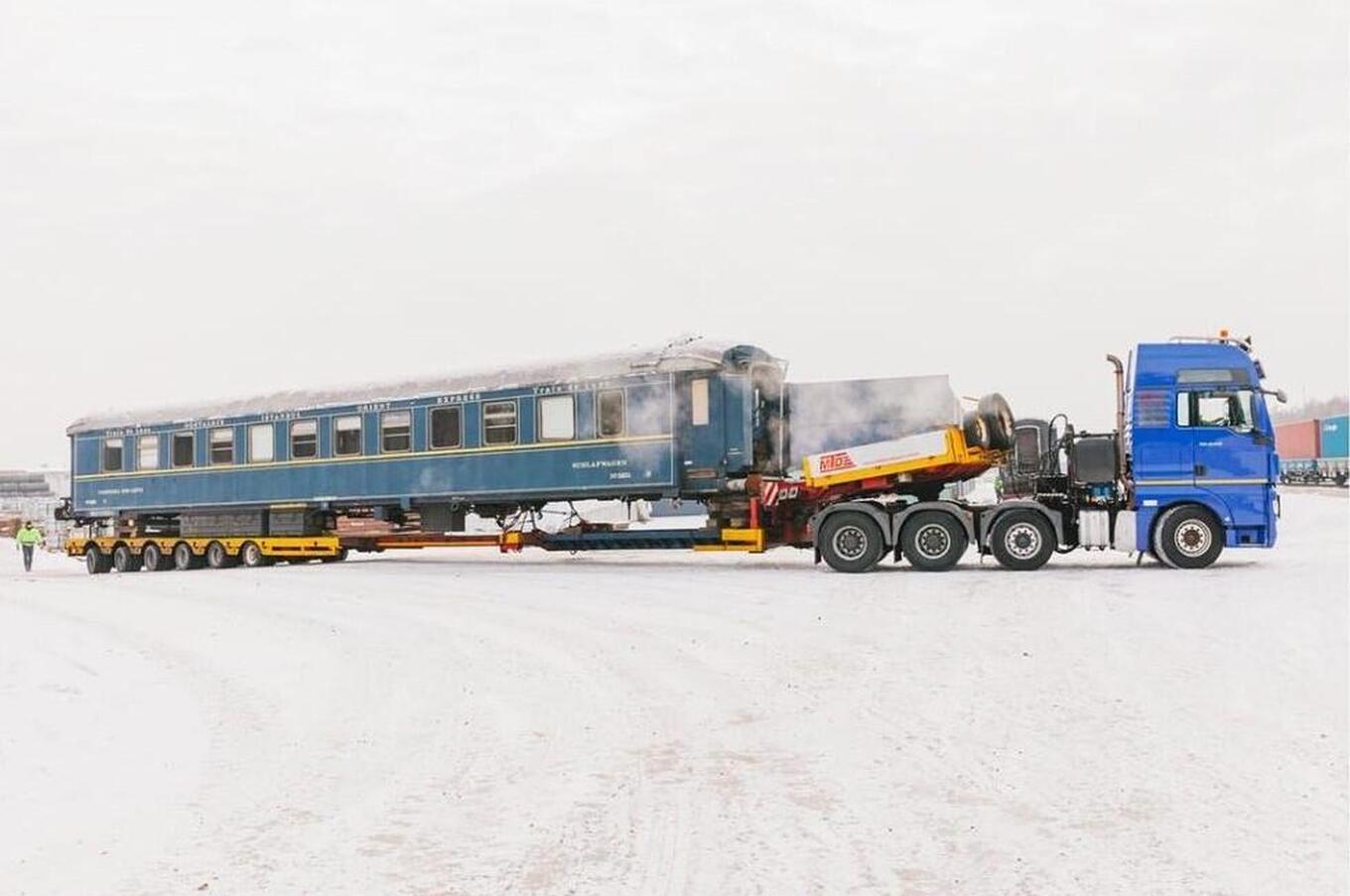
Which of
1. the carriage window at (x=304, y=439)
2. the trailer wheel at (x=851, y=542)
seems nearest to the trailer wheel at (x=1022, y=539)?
the trailer wheel at (x=851, y=542)

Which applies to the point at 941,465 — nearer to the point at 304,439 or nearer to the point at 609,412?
the point at 609,412

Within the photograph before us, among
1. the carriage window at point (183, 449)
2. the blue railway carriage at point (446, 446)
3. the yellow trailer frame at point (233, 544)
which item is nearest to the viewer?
the blue railway carriage at point (446, 446)

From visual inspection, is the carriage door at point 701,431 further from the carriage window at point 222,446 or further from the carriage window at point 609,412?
the carriage window at point 222,446

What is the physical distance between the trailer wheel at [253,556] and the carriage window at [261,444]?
1.79 metres

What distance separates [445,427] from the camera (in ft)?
69.1

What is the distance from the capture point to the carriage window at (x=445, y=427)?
2092cm

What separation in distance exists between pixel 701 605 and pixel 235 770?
7.47 meters

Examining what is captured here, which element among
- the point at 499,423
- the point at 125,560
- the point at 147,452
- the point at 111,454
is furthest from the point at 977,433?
the point at 111,454

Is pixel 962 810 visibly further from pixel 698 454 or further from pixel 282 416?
pixel 282 416

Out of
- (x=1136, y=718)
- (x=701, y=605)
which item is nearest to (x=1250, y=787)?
(x=1136, y=718)

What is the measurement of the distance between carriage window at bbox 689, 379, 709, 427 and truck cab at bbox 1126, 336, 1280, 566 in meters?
6.44

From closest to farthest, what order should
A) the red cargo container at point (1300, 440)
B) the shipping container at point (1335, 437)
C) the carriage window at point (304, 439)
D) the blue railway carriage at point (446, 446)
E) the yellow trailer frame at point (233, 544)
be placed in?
the blue railway carriage at point (446, 446) → the carriage window at point (304, 439) → the yellow trailer frame at point (233, 544) → the shipping container at point (1335, 437) → the red cargo container at point (1300, 440)

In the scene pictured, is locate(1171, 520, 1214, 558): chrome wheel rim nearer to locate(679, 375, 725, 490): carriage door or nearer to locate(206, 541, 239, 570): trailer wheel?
locate(679, 375, 725, 490): carriage door

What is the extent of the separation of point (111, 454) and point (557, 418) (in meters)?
12.8
